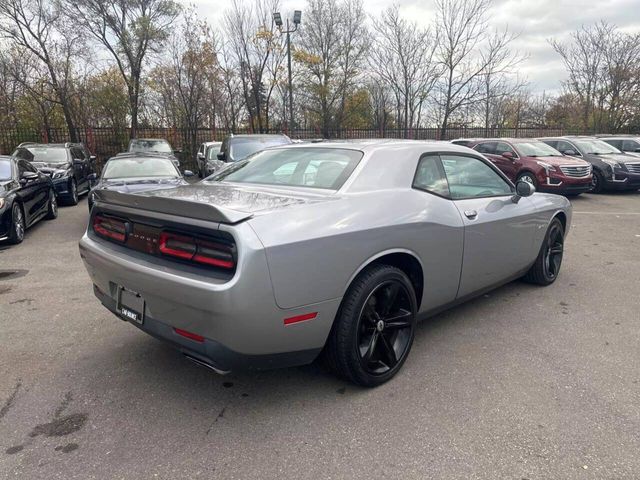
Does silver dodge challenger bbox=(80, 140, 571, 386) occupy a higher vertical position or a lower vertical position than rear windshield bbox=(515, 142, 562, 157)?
lower

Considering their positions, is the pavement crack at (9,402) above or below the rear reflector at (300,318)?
below

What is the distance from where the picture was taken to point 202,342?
2.35 meters

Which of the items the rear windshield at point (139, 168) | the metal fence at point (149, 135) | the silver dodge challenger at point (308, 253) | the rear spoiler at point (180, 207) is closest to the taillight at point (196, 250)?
the silver dodge challenger at point (308, 253)

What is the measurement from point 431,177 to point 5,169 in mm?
7403

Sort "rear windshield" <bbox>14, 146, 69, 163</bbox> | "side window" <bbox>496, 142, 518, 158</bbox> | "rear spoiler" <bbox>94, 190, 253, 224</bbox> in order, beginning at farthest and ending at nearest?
1. "side window" <bbox>496, 142, 518, 158</bbox>
2. "rear windshield" <bbox>14, 146, 69, 163</bbox>
3. "rear spoiler" <bbox>94, 190, 253, 224</bbox>

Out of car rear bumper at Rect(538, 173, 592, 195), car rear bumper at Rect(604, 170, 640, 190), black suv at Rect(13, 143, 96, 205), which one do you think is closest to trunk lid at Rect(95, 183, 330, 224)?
black suv at Rect(13, 143, 96, 205)

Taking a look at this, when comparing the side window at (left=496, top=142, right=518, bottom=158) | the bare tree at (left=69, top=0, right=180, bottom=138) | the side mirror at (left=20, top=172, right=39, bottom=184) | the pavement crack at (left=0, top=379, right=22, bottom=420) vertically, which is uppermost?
the bare tree at (left=69, top=0, right=180, bottom=138)

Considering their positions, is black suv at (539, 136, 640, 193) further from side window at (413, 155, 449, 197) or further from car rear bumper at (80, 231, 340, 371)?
car rear bumper at (80, 231, 340, 371)

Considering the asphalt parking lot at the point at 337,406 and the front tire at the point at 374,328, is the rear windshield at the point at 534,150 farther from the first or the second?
the front tire at the point at 374,328

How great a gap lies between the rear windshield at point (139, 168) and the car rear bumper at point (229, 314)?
20.4 feet

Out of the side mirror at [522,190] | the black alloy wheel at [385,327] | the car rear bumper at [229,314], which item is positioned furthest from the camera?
the side mirror at [522,190]

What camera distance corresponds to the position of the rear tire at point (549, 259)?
472 centimetres

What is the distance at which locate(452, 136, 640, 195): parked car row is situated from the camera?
1131 centimetres

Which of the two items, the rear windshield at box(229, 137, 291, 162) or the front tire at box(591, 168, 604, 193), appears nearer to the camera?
the rear windshield at box(229, 137, 291, 162)
